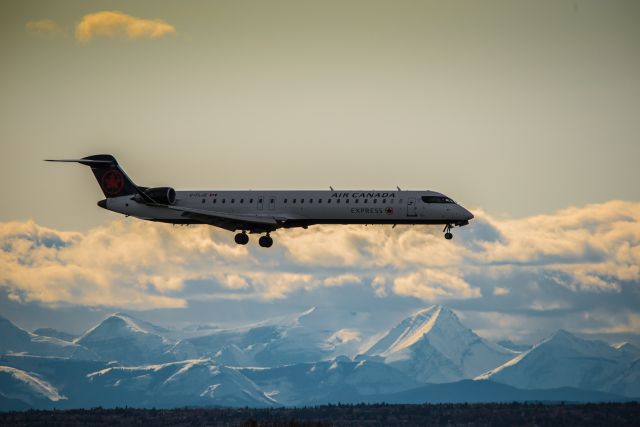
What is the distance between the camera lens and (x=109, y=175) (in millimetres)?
138125

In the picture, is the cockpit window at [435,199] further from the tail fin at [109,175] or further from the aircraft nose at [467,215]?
the tail fin at [109,175]

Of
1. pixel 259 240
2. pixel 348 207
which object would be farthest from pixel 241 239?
pixel 348 207

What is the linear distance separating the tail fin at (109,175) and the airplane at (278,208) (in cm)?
14

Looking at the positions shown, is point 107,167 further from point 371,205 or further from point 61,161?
point 371,205

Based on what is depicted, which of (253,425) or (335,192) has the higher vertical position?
(335,192)

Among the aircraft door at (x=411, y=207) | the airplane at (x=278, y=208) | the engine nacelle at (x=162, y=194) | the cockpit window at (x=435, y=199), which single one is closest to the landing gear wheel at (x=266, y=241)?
the airplane at (x=278, y=208)

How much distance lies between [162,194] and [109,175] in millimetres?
10142

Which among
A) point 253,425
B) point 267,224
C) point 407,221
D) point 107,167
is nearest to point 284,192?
point 267,224

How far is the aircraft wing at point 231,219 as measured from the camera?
410 feet

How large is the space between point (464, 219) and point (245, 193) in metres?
21.6

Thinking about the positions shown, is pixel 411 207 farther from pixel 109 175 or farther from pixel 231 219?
pixel 109 175

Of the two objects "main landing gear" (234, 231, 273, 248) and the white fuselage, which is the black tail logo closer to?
the white fuselage

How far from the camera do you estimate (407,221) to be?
12306 centimetres

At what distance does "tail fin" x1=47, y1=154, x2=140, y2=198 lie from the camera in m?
137
